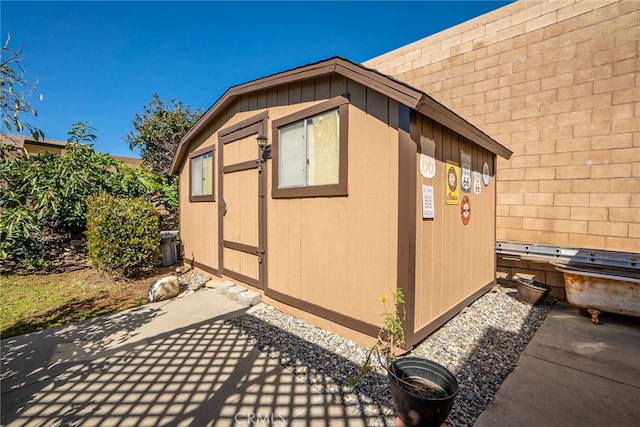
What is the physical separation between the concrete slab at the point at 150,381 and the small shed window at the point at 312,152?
2.01 meters

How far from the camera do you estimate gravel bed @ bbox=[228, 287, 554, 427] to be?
87.6 inches

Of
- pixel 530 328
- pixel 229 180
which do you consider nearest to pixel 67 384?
pixel 229 180

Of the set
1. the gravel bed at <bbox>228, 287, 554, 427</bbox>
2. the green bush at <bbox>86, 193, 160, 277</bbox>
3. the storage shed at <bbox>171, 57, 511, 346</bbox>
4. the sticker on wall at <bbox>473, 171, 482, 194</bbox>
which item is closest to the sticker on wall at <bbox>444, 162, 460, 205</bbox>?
the storage shed at <bbox>171, 57, 511, 346</bbox>

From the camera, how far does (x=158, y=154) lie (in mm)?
14523

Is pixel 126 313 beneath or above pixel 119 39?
beneath

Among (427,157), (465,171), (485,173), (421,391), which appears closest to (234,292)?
(421,391)

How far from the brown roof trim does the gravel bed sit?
2417mm

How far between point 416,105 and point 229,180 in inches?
150

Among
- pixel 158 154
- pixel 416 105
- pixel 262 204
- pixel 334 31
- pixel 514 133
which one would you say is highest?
pixel 334 31

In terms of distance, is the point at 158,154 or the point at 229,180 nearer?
the point at 229,180

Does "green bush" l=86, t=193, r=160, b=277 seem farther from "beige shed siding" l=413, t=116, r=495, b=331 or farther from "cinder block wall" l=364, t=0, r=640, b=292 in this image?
"cinder block wall" l=364, t=0, r=640, b=292

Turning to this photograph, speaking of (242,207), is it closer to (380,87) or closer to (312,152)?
(312,152)

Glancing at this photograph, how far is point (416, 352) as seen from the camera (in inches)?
116

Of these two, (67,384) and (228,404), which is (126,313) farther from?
(228,404)
